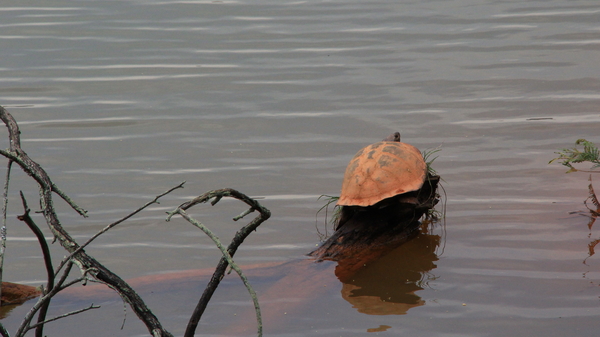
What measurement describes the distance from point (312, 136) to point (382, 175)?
9.21ft

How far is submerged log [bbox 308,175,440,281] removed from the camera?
16.5 feet

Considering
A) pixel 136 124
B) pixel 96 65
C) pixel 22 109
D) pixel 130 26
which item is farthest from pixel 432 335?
pixel 130 26

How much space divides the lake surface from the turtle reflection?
0.06 ft

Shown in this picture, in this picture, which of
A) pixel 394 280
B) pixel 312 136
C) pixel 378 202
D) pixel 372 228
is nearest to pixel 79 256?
pixel 394 280

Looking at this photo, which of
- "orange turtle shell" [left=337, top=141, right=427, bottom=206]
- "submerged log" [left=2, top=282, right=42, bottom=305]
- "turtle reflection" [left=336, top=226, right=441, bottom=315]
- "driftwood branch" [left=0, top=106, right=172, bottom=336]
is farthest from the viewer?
"orange turtle shell" [left=337, top=141, right=427, bottom=206]

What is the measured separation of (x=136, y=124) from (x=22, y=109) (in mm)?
1837

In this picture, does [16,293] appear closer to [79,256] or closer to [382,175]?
[79,256]

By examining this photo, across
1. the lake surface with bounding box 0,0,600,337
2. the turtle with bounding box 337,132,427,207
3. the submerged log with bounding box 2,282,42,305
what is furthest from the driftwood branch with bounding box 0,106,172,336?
the turtle with bounding box 337,132,427,207

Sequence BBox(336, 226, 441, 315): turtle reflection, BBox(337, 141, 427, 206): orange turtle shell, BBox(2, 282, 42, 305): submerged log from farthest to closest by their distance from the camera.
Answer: BBox(337, 141, 427, 206): orange turtle shell
BBox(2, 282, 42, 305): submerged log
BBox(336, 226, 441, 315): turtle reflection

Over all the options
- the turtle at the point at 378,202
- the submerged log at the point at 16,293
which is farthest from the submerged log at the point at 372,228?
the submerged log at the point at 16,293

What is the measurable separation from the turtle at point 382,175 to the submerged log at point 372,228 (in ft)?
0.38

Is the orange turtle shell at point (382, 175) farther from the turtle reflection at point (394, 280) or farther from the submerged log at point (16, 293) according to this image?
the submerged log at point (16, 293)

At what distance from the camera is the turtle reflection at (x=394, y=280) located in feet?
14.5

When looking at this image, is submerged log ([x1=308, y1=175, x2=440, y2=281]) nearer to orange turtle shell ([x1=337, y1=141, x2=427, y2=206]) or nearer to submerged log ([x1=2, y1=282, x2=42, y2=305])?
orange turtle shell ([x1=337, y1=141, x2=427, y2=206])
